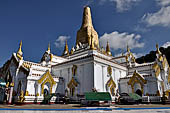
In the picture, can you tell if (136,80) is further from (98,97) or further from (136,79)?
(98,97)

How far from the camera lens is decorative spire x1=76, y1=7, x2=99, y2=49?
35.7m

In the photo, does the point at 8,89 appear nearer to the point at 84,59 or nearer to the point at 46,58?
the point at 46,58

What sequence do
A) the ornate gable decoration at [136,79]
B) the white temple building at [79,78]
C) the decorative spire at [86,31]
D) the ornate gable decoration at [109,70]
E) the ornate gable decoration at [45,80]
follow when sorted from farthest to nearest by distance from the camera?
1. the decorative spire at [86,31]
2. the ornate gable decoration at [109,70]
3. the ornate gable decoration at [136,79]
4. the ornate gable decoration at [45,80]
5. the white temple building at [79,78]

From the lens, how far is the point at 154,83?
23797mm

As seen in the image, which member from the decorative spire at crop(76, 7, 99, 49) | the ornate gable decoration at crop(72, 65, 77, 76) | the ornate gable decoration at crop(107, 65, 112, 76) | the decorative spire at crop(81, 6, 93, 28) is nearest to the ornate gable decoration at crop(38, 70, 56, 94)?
Result: the ornate gable decoration at crop(72, 65, 77, 76)

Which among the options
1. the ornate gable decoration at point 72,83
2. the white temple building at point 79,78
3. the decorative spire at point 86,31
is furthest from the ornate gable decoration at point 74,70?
the decorative spire at point 86,31

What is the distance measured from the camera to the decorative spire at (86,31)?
117ft

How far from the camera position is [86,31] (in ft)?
119

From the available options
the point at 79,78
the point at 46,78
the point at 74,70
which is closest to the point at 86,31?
the point at 74,70

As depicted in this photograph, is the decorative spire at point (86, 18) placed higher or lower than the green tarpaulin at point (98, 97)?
higher

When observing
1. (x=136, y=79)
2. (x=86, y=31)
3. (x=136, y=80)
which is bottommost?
(x=136, y=80)

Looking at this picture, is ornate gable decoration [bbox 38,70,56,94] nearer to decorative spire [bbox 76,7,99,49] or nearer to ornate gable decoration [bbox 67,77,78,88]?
ornate gable decoration [bbox 67,77,78,88]

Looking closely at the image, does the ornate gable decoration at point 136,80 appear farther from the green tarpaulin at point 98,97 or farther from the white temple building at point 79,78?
the green tarpaulin at point 98,97

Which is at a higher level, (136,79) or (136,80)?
(136,79)
